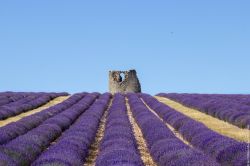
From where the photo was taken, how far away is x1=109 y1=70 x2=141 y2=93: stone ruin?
1882 inches

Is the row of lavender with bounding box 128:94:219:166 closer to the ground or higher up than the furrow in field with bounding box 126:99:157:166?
higher up

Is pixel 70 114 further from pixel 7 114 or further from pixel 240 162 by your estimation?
pixel 240 162

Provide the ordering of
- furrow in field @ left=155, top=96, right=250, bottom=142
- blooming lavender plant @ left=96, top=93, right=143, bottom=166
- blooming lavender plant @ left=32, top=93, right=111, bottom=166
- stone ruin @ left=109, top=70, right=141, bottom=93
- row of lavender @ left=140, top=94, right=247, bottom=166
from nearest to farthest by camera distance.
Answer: blooming lavender plant @ left=96, top=93, right=143, bottom=166
blooming lavender plant @ left=32, top=93, right=111, bottom=166
row of lavender @ left=140, top=94, right=247, bottom=166
furrow in field @ left=155, top=96, right=250, bottom=142
stone ruin @ left=109, top=70, right=141, bottom=93

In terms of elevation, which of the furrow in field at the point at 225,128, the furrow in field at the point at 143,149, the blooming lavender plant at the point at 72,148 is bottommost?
the furrow in field at the point at 143,149

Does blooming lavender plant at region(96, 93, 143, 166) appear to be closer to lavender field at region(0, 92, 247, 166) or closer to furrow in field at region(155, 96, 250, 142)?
lavender field at region(0, 92, 247, 166)

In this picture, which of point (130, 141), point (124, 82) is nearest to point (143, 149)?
point (130, 141)

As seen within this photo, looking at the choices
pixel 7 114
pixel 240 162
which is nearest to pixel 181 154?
pixel 240 162

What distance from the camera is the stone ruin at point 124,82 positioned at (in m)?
47.8

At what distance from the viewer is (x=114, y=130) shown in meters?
15.2

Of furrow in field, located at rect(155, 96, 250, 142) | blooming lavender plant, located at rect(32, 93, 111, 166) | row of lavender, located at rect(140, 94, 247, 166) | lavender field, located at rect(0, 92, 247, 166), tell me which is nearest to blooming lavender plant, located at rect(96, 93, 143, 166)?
lavender field, located at rect(0, 92, 247, 166)

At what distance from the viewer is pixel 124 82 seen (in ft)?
157

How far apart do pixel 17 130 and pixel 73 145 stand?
13.0 feet

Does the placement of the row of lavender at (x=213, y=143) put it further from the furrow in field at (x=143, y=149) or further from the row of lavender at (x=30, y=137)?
the row of lavender at (x=30, y=137)

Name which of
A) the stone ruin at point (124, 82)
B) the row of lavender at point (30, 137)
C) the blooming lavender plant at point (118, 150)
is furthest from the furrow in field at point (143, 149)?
the stone ruin at point (124, 82)
